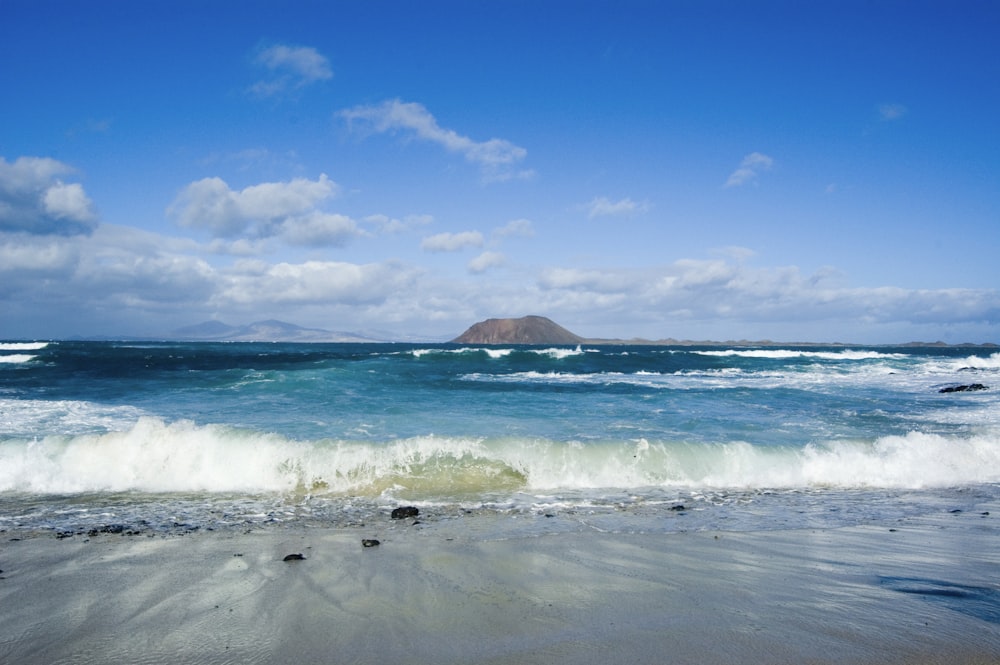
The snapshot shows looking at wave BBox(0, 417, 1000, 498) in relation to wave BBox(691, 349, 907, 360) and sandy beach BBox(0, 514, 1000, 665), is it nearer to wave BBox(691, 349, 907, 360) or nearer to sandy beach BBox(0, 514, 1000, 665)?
sandy beach BBox(0, 514, 1000, 665)

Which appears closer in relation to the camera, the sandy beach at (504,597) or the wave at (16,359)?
the sandy beach at (504,597)

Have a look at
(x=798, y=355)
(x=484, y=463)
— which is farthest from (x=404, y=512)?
(x=798, y=355)

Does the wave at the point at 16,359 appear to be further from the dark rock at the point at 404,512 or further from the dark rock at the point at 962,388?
the dark rock at the point at 962,388

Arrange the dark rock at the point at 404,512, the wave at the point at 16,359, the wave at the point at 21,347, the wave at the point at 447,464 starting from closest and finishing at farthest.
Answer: the dark rock at the point at 404,512 → the wave at the point at 447,464 → the wave at the point at 16,359 → the wave at the point at 21,347

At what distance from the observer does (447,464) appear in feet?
34.9

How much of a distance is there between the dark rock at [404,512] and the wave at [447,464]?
116 centimetres

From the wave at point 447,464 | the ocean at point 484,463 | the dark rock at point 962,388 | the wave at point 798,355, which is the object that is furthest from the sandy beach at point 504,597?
the wave at point 798,355

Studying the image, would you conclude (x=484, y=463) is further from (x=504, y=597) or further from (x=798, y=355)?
(x=798, y=355)

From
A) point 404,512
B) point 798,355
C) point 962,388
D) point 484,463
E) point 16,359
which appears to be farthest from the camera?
point 798,355

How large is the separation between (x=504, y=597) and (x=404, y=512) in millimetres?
3363

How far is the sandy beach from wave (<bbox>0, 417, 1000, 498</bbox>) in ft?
9.86

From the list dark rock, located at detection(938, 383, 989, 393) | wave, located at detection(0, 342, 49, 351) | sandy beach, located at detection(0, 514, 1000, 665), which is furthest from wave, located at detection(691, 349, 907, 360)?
wave, located at detection(0, 342, 49, 351)

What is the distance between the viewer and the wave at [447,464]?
9.59m

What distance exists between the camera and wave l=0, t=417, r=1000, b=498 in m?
9.59
